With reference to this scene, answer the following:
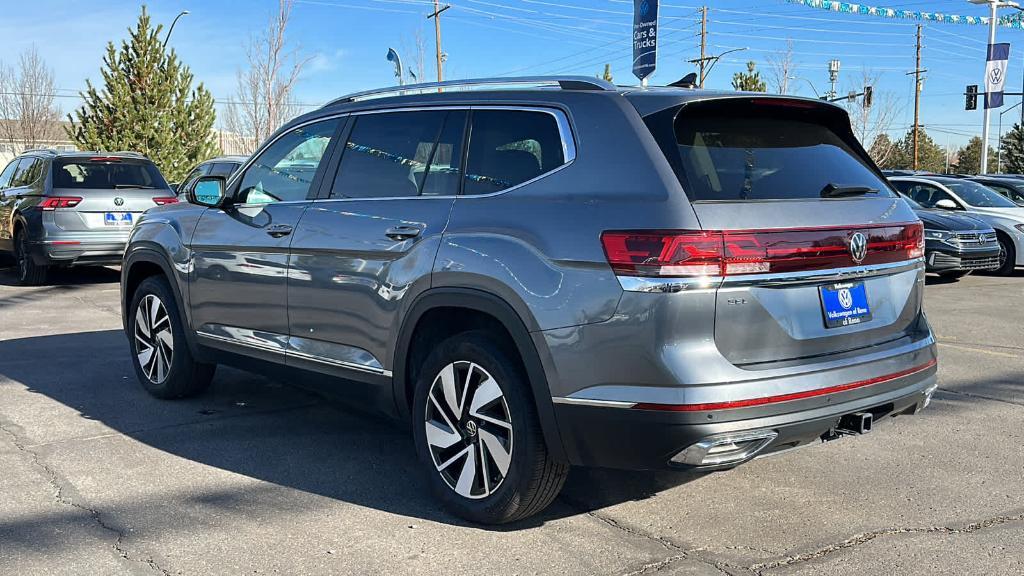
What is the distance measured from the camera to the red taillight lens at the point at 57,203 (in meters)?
11.8

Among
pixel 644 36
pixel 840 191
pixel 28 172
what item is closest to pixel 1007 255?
pixel 644 36

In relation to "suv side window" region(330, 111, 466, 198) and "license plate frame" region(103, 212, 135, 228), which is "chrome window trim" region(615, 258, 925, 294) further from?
"license plate frame" region(103, 212, 135, 228)

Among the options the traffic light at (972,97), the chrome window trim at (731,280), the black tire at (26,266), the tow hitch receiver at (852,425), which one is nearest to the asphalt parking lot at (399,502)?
the tow hitch receiver at (852,425)

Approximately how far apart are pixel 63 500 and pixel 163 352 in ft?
6.26

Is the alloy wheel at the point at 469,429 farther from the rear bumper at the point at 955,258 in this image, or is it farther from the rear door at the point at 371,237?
the rear bumper at the point at 955,258

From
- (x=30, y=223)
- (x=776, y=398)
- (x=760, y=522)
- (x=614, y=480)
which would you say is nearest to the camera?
(x=776, y=398)

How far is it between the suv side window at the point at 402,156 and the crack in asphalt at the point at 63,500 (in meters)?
1.82

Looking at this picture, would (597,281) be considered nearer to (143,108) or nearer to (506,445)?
(506,445)

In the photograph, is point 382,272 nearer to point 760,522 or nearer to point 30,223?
point 760,522

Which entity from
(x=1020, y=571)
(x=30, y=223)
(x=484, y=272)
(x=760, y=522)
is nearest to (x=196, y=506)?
(x=484, y=272)

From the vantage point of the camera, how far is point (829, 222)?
11.8 ft

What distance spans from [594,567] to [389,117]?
93.4 inches

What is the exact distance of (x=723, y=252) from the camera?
3.30 meters

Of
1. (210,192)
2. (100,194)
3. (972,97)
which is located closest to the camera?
(210,192)
